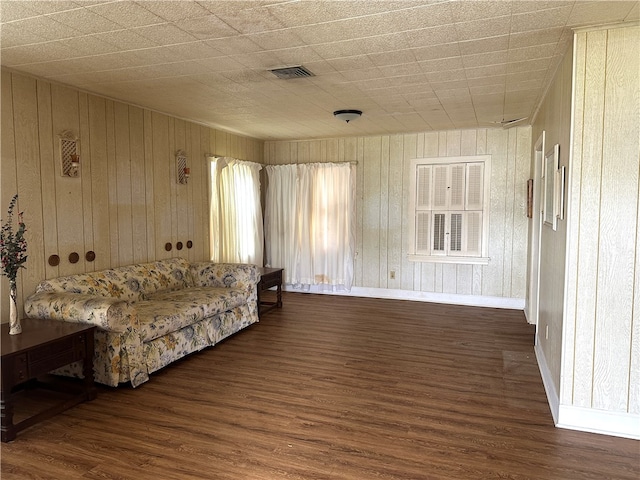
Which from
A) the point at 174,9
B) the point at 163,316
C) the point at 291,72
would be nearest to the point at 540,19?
the point at 291,72

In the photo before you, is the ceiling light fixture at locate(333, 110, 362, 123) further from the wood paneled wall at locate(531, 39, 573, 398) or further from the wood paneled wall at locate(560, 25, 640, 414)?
the wood paneled wall at locate(560, 25, 640, 414)

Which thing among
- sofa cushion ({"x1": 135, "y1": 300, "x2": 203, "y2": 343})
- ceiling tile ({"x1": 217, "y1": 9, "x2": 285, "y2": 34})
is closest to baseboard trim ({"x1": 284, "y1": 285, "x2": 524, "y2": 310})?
sofa cushion ({"x1": 135, "y1": 300, "x2": 203, "y2": 343})

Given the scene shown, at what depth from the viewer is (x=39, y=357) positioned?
8.96ft

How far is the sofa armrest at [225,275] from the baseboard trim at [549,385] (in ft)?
9.60

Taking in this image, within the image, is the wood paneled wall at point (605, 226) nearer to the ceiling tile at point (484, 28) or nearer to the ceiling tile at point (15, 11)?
the ceiling tile at point (484, 28)

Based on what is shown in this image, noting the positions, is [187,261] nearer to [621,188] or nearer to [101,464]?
[101,464]

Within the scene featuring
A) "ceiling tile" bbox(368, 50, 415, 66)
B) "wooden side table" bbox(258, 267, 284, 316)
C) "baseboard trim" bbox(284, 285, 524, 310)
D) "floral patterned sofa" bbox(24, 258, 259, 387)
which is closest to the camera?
"ceiling tile" bbox(368, 50, 415, 66)

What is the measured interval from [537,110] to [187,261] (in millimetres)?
4214

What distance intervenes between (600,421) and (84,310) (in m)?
3.47

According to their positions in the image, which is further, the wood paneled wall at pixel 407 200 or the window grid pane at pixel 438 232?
the window grid pane at pixel 438 232

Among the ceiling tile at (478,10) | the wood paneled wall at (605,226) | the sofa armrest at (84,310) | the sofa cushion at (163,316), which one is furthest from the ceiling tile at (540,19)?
the sofa cushion at (163,316)

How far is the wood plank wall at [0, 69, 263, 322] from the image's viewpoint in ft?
11.1

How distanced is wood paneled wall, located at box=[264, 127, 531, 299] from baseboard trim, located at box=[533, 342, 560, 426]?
2057mm

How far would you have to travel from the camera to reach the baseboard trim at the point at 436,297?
5879mm
